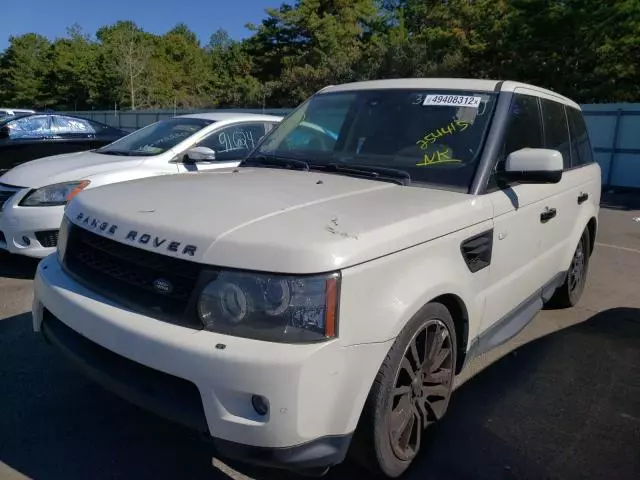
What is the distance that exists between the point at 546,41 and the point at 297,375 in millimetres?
23679

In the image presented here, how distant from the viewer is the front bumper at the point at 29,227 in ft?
16.2

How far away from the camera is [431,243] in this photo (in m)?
2.46

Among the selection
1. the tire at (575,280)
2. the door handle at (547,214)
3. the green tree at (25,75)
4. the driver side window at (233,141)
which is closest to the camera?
the door handle at (547,214)

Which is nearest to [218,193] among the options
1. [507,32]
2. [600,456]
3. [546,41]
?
[600,456]

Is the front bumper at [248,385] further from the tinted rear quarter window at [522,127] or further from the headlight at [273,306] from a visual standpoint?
the tinted rear quarter window at [522,127]

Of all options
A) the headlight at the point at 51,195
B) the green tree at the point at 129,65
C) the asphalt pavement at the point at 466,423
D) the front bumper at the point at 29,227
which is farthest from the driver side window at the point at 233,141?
the green tree at the point at 129,65

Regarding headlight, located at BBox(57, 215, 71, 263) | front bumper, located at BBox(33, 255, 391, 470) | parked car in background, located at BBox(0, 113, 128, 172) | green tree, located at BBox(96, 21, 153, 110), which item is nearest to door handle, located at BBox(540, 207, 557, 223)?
front bumper, located at BBox(33, 255, 391, 470)

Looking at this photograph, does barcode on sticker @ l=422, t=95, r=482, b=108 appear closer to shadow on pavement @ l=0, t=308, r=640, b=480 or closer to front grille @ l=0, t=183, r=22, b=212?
shadow on pavement @ l=0, t=308, r=640, b=480

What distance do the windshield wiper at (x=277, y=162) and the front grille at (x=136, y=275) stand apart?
131 centimetres

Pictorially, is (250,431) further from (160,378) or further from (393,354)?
(393,354)

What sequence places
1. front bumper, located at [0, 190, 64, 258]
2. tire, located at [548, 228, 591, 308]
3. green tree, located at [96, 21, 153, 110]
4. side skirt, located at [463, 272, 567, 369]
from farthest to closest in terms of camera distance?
green tree, located at [96, 21, 153, 110]
front bumper, located at [0, 190, 64, 258]
tire, located at [548, 228, 591, 308]
side skirt, located at [463, 272, 567, 369]

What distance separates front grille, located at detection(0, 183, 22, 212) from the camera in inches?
202

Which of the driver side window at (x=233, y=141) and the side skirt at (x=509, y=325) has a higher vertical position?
the driver side window at (x=233, y=141)

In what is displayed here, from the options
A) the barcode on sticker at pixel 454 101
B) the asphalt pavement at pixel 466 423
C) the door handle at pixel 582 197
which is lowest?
the asphalt pavement at pixel 466 423
